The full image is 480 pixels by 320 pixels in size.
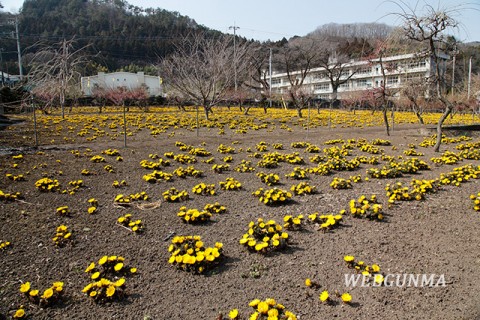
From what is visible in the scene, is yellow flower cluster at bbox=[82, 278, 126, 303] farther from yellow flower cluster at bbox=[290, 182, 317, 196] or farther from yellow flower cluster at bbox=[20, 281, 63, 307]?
yellow flower cluster at bbox=[290, 182, 317, 196]

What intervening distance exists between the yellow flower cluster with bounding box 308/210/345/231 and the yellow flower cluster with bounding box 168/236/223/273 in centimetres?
158

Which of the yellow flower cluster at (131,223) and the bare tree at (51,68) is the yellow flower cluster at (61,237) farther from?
the bare tree at (51,68)

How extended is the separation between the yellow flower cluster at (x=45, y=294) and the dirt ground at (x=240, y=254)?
0.06 meters

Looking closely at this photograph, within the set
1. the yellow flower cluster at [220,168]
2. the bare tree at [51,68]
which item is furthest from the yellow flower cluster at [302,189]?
the bare tree at [51,68]

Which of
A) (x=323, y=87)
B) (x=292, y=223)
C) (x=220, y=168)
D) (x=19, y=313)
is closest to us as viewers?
(x=19, y=313)

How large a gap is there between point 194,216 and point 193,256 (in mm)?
1218

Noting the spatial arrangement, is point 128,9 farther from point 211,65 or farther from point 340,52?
point 211,65

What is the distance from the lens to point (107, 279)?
3.59m

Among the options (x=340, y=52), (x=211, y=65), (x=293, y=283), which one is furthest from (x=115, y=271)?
(x=340, y=52)

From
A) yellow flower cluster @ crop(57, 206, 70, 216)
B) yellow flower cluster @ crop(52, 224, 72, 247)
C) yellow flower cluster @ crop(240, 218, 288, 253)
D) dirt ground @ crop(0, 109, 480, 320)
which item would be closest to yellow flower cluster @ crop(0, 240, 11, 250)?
dirt ground @ crop(0, 109, 480, 320)

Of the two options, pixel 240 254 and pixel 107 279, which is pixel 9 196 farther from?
pixel 240 254

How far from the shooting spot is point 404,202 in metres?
5.79

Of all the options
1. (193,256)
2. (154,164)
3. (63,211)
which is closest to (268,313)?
(193,256)

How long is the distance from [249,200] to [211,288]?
280 centimetres
